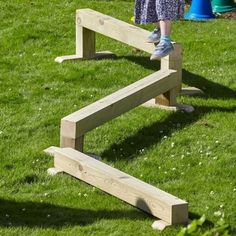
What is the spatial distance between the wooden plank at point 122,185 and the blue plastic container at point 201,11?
16.2 ft

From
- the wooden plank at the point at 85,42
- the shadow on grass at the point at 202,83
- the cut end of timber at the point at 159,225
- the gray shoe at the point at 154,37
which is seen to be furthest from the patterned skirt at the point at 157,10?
the cut end of timber at the point at 159,225

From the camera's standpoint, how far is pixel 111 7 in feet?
39.8

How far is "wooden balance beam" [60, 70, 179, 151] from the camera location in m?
7.40

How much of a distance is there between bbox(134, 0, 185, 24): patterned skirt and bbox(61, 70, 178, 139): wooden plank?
1.71 ft

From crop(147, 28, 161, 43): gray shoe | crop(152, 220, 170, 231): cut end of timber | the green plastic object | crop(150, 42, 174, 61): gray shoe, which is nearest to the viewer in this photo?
crop(152, 220, 170, 231): cut end of timber

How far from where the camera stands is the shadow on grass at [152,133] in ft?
25.2

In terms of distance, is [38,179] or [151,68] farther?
[151,68]

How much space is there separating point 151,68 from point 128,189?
361cm

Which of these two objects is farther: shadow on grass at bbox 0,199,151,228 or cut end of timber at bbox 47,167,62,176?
cut end of timber at bbox 47,167,62,176

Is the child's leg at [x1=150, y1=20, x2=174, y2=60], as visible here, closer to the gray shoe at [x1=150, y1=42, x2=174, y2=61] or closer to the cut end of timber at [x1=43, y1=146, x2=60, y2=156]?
Result: the gray shoe at [x1=150, y1=42, x2=174, y2=61]

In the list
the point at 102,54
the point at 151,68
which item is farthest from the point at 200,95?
the point at 102,54

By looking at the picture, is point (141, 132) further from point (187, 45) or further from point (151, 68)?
point (187, 45)

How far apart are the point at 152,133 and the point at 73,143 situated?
3.28 ft

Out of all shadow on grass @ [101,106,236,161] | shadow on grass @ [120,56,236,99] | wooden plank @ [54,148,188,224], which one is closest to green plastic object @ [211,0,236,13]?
shadow on grass @ [120,56,236,99]
